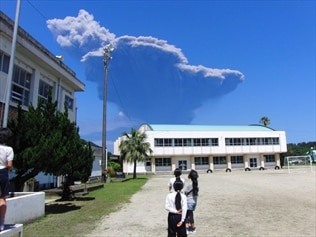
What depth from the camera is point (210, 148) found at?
204ft

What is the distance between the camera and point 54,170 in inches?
475

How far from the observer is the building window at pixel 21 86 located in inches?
647

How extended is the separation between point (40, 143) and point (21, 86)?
733 cm

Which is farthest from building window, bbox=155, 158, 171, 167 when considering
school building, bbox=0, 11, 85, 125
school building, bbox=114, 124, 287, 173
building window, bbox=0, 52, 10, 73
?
building window, bbox=0, 52, 10, 73

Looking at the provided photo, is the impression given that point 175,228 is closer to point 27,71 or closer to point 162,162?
point 27,71

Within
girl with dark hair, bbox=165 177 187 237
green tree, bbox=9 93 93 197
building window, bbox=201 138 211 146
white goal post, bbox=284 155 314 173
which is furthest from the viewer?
building window, bbox=201 138 211 146

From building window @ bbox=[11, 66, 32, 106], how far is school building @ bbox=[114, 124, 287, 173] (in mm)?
41250

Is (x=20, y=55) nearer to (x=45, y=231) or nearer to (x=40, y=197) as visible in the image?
(x=40, y=197)

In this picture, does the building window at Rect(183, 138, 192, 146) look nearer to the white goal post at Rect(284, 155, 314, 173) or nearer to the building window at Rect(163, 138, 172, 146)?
the building window at Rect(163, 138, 172, 146)

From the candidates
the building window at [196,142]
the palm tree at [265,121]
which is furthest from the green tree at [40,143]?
the palm tree at [265,121]

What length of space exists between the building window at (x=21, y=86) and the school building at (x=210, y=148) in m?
41.3

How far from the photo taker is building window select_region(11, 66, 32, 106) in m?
16.4

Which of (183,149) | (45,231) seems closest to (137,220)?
(45,231)

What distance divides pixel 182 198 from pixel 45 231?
16.8ft
